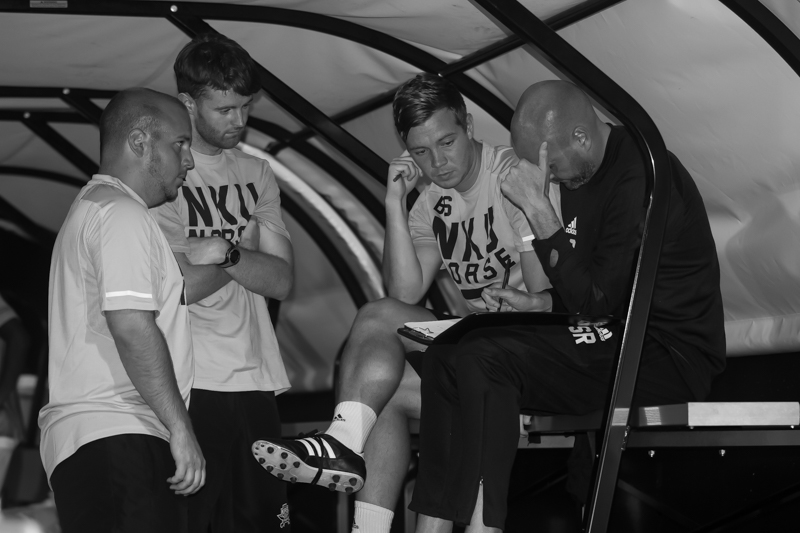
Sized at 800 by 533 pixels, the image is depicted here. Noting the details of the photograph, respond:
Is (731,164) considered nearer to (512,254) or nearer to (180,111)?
(512,254)

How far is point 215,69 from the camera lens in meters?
2.91

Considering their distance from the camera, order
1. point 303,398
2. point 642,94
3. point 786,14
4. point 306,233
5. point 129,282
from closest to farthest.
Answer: point 129,282, point 786,14, point 642,94, point 306,233, point 303,398

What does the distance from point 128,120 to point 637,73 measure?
1946 millimetres

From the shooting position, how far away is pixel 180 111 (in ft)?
7.84

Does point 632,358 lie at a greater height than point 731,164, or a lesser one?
lesser

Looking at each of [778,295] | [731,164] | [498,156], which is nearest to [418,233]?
[498,156]

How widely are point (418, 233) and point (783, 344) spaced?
5.06ft

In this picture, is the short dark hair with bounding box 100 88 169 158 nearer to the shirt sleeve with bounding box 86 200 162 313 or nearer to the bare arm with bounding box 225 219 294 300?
the shirt sleeve with bounding box 86 200 162 313

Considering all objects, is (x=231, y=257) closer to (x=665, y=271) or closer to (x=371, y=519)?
(x=371, y=519)

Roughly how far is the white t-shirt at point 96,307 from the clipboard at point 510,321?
86cm

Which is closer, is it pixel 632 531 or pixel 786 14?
Result: pixel 786 14

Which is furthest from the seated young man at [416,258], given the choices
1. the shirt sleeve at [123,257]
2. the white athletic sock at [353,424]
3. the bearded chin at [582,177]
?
the shirt sleeve at [123,257]

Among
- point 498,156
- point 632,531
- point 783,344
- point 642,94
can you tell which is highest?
point 642,94

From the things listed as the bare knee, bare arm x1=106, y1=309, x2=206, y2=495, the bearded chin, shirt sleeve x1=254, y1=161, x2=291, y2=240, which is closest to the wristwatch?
shirt sleeve x1=254, y1=161, x2=291, y2=240
